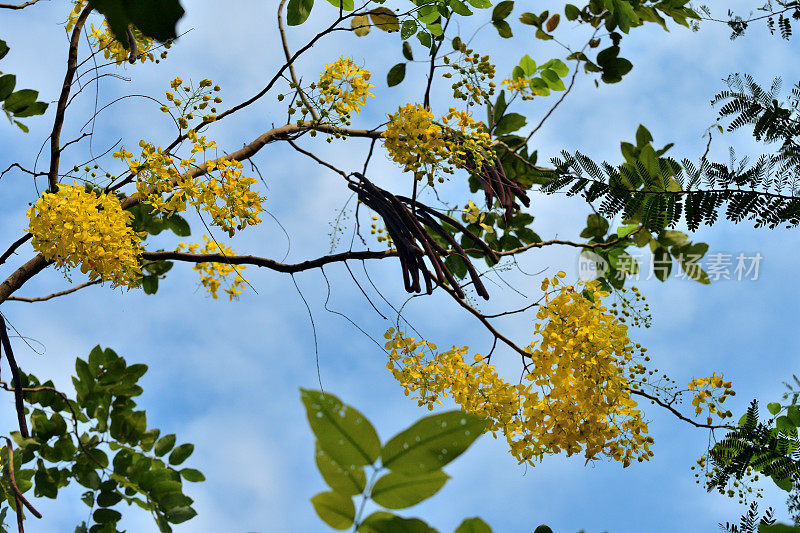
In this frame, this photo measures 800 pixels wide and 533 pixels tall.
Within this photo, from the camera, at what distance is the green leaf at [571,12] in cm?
334

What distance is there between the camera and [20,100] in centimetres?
249

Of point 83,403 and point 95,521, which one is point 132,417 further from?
point 95,521

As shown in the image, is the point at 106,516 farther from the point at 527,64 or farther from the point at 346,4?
the point at 527,64

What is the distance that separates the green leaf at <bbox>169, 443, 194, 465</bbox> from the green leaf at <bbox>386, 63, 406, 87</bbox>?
6.18 feet

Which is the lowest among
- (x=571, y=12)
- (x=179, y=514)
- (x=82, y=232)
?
(x=179, y=514)

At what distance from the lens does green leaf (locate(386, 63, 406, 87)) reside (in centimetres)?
309

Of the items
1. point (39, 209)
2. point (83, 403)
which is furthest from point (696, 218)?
point (39, 209)

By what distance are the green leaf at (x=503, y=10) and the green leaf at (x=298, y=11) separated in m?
0.95

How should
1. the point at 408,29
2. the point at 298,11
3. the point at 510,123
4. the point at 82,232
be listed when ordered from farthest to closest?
the point at 510,123, the point at 408,29, the point at 298,11, the point at 82,232

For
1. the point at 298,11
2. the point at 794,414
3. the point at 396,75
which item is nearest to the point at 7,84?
the point at 298,11

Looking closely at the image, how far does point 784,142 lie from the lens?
6.63ft

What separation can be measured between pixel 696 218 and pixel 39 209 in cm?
202

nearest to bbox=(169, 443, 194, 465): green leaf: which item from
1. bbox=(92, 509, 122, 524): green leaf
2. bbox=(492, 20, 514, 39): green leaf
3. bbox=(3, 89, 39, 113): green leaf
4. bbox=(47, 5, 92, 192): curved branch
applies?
bbox=(92, 509, 122, 524): green leaf

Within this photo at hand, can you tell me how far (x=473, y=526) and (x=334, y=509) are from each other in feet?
0.34
